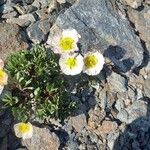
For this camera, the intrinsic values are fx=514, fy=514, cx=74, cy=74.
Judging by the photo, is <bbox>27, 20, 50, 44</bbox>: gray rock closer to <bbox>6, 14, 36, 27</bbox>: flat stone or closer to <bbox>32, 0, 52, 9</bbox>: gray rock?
<bbox>6, 14, 36, 27</bbox>: flat stone

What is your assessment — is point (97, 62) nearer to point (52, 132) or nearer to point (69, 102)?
point (69, 102)

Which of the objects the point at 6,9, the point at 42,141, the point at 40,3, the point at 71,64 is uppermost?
the point at 71,64

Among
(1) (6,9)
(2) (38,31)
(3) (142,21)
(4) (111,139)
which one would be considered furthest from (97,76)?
(1) (6,9)

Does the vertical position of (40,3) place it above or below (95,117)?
above

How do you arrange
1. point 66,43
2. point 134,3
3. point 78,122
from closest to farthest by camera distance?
point 66,43
point 78,122
point 134,3

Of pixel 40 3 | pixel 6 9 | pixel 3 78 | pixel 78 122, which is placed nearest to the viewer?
pixel 3 78

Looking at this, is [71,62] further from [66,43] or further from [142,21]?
[142,21]
